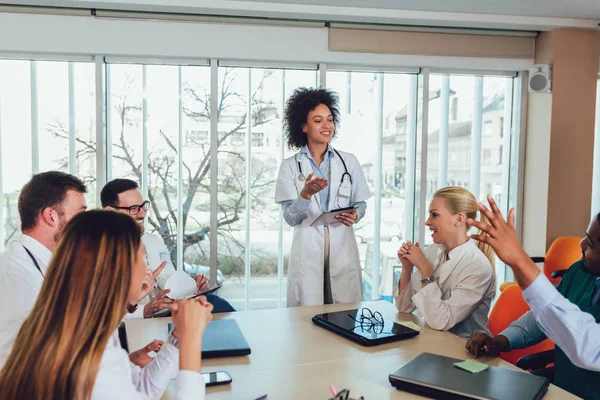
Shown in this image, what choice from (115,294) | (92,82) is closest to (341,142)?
(92,82)

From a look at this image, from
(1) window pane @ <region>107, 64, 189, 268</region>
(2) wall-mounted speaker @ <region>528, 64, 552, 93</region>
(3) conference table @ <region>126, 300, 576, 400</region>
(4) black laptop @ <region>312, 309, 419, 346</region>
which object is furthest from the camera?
(2) wall-mounted speaker @ <region>528, 64, 552, 93</region>

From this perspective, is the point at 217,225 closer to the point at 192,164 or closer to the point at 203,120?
the point at 192,164

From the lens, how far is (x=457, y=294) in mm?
2227

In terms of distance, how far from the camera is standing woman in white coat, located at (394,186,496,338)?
2205mm

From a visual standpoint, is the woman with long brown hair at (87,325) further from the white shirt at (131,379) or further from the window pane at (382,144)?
the window pane at (382,144)

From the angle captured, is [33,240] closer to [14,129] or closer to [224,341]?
[224,341]

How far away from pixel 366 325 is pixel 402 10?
2.85 m

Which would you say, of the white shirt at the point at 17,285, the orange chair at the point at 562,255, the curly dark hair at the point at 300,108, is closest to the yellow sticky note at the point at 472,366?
the white shirt at the point at 17,285

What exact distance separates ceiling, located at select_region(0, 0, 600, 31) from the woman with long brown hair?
2.97 metres

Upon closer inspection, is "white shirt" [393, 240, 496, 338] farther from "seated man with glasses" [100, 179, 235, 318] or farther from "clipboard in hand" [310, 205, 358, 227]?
"seated man with glasses" [100, 179, 235, 318]

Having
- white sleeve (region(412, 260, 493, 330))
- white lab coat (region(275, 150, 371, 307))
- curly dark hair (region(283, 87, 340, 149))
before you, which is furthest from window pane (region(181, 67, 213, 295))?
white sleeve (region(412, 260, 493, 330))

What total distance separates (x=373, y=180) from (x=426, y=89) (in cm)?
92

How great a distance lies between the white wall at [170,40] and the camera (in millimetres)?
3945

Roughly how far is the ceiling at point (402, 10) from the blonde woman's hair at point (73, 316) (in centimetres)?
300
